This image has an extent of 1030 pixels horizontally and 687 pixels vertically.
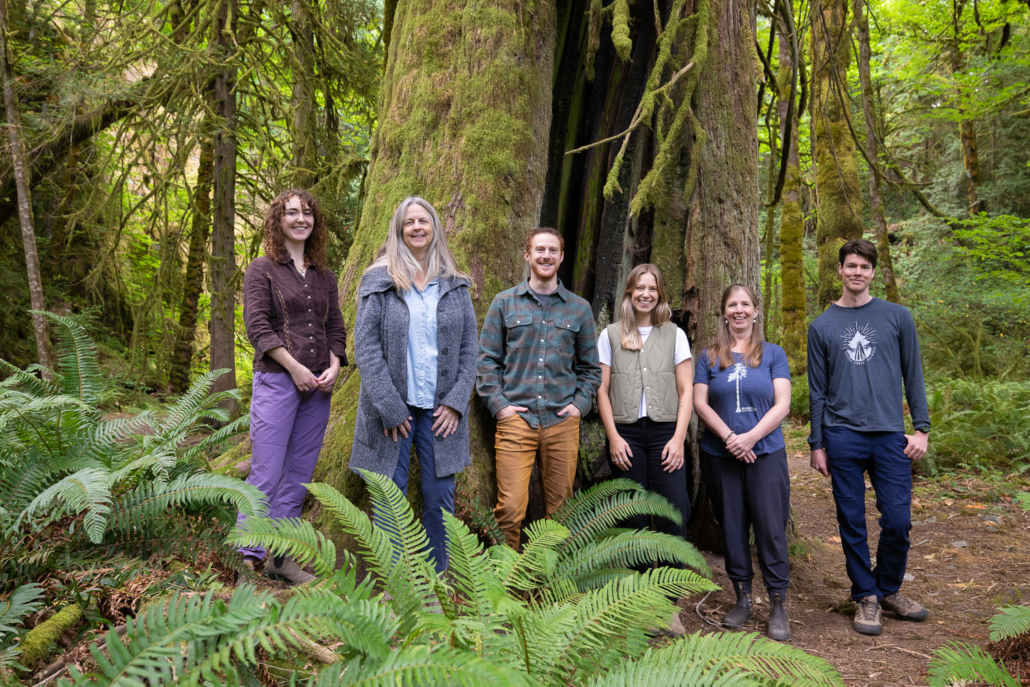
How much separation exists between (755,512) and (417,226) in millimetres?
2543

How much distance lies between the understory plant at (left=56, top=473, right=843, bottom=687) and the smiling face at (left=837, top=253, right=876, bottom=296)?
7.35 feet

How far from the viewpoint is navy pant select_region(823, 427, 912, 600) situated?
3730mm

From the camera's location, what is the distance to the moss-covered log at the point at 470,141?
13.7ft

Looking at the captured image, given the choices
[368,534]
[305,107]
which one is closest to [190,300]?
[305,107]

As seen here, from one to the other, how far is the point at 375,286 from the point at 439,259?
1.39 ft

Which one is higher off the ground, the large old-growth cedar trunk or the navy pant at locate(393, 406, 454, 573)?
the large old-growth cedar trunk

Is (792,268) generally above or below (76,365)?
above

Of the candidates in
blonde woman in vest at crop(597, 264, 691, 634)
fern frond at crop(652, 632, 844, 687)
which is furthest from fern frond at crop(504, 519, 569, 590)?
blonde woman in vest at crop(597, 264, 691, 634)

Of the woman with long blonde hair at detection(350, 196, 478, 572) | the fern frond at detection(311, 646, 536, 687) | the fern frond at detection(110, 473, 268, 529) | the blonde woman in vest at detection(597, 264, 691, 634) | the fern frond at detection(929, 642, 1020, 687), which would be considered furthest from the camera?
the blonde woman in vest at detection(597, 264, 691, 634)

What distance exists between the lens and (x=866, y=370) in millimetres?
3807

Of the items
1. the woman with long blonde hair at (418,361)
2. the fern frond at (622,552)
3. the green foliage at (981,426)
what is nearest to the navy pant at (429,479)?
the woman with long blonde hair at (418,361)

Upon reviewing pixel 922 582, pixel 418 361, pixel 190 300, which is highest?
pixel 190 300

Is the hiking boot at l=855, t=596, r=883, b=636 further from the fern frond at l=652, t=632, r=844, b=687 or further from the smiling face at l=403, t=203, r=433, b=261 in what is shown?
the smiling face at l=403, t=203, r=433, b=261

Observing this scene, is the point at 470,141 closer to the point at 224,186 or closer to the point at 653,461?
the point at 653,461
